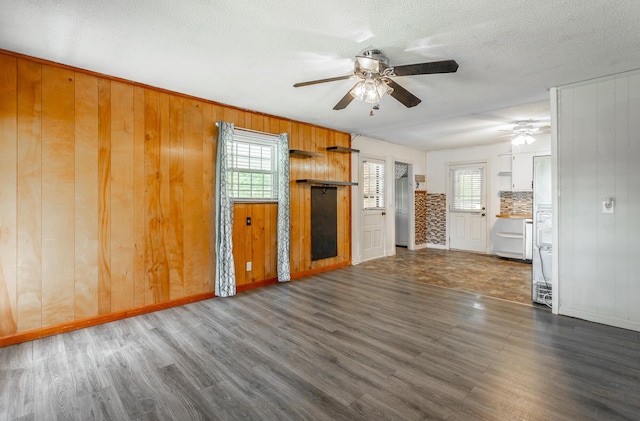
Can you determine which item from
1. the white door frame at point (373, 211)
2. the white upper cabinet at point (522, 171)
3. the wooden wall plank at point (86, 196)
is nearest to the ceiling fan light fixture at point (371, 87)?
the wooden wall plank at point (86, 196)

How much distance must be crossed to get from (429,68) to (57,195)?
351 cm

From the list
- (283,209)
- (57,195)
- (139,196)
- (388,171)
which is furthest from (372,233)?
(57,195)

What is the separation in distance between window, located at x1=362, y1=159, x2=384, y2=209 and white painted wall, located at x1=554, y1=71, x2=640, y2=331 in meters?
3.39

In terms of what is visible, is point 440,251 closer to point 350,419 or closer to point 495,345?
point 495,345

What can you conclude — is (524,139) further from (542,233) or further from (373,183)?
(373,183)

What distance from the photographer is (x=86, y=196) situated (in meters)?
3.01

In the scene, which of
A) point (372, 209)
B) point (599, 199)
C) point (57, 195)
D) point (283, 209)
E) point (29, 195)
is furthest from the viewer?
point (372, 209)

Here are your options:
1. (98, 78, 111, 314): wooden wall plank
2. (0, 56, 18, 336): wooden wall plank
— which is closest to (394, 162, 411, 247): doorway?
(98, 78, 111, 314): wooden wall plank

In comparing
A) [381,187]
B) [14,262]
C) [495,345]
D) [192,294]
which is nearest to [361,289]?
[495,345]

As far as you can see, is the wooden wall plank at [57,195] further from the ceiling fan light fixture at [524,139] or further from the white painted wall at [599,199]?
the ceiling fan light fixture at [524,139]

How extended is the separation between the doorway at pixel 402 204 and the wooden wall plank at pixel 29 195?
6.85 meters

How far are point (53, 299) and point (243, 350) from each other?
1935mm

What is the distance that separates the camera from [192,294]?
3.76 meters

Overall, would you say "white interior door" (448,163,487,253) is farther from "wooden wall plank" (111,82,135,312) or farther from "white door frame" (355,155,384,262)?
"wooden wall plank" (111,82,135,312)
